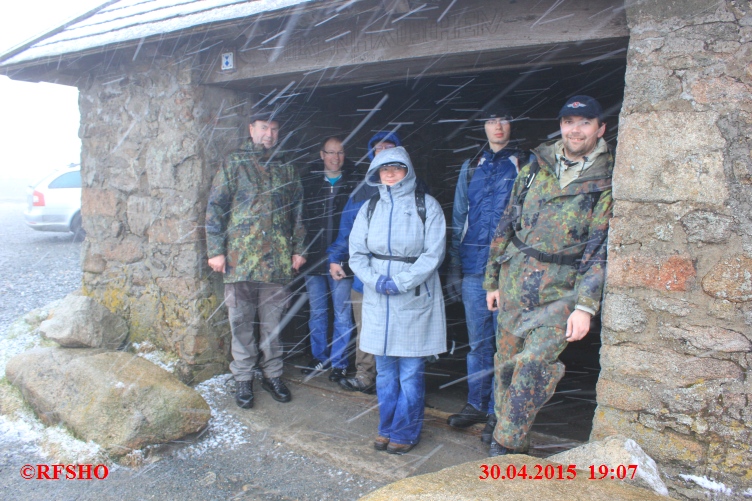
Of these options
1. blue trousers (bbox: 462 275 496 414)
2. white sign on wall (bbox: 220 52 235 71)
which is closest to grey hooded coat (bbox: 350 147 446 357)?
blue trousers (bbox: 462 275 496 414)

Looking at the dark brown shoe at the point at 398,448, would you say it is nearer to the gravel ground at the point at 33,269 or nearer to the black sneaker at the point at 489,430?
the black sneaker at the point at 489,430

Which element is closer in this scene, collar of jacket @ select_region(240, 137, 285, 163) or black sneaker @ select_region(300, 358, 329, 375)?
collar of jacket @ select_region(240, 137, 285, 163)

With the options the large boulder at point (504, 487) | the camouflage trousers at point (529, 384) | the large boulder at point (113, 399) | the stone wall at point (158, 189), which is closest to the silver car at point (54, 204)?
the stone wall at point (158, 189)

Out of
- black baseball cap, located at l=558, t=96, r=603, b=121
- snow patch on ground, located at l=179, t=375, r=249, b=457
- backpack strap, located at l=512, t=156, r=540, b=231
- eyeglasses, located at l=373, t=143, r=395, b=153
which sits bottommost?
snow patch on ground, located at l=179, t=375, r=249, b=457

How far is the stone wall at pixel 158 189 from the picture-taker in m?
4.31

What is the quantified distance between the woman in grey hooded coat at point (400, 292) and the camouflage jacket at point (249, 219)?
2.90ft

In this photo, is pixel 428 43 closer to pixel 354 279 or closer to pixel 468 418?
pixel 354 279

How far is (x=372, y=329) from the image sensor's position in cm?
332

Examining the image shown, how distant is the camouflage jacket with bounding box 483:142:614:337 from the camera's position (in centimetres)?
277

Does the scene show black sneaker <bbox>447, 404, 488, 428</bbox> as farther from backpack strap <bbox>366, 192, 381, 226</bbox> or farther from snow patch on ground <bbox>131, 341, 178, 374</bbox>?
snow patch on ground <bbox>131, 341, 178, 374</bbox>

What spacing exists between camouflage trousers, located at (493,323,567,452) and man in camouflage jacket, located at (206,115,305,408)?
1.86 metres

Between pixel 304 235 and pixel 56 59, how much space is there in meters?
2.33

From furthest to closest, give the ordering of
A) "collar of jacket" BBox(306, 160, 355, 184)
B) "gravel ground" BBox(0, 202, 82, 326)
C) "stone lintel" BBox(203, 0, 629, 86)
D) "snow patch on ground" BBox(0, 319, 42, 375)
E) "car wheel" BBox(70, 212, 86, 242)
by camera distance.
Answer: "car wheel" BBox(70, 212, 86, 242)
"gravel ground" BBox(0, 202, 82, 326)
"snow patch on ground" BBox(0, 319, 42, 375)
"collar of jacket" BBox(306, 160, 355, 184)
"stone lintel" BBox(203, 0, 629, 86)

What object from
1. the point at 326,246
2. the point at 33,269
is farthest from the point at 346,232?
the point at 33,269
